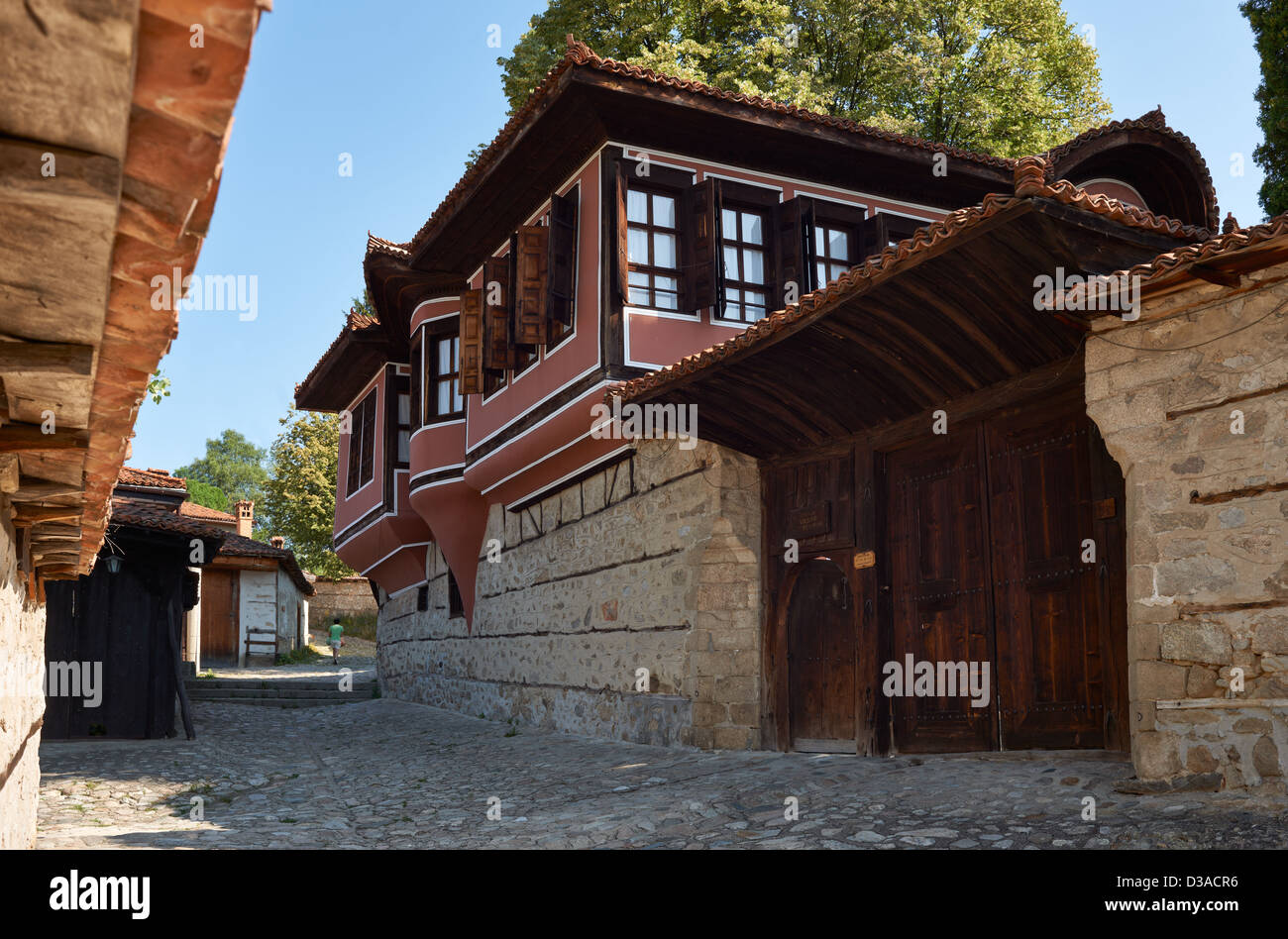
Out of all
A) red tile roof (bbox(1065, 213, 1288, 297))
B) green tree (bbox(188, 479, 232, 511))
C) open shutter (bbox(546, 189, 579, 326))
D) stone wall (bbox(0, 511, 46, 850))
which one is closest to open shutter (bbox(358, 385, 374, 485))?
open shutter (bbox(546, 189, 579, 326))

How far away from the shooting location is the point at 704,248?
10.3 metres

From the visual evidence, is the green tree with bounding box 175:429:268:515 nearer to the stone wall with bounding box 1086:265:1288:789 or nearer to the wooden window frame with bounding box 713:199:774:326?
the wooden window frame with bounding box 713:199:774:326

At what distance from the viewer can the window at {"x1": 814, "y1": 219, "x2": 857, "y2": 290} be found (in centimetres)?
1111

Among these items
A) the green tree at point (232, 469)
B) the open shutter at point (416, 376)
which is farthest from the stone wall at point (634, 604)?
the green tree at point (232, 469)

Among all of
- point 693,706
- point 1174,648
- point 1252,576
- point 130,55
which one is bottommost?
point 693,706

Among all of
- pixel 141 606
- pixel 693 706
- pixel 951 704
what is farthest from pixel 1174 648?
pixel 141 606

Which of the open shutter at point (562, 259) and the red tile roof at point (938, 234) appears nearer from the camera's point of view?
the red tile roof at point (938, 234)

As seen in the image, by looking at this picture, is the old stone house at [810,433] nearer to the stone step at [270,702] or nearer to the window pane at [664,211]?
the window pane at [664,211]

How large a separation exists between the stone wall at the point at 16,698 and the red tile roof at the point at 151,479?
59.2 ft

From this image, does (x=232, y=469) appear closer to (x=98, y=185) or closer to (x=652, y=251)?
(x=652, y=251)

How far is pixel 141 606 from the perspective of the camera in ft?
41.1

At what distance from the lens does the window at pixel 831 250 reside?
11109 mm

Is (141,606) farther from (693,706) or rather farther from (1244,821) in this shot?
(1244,821)
